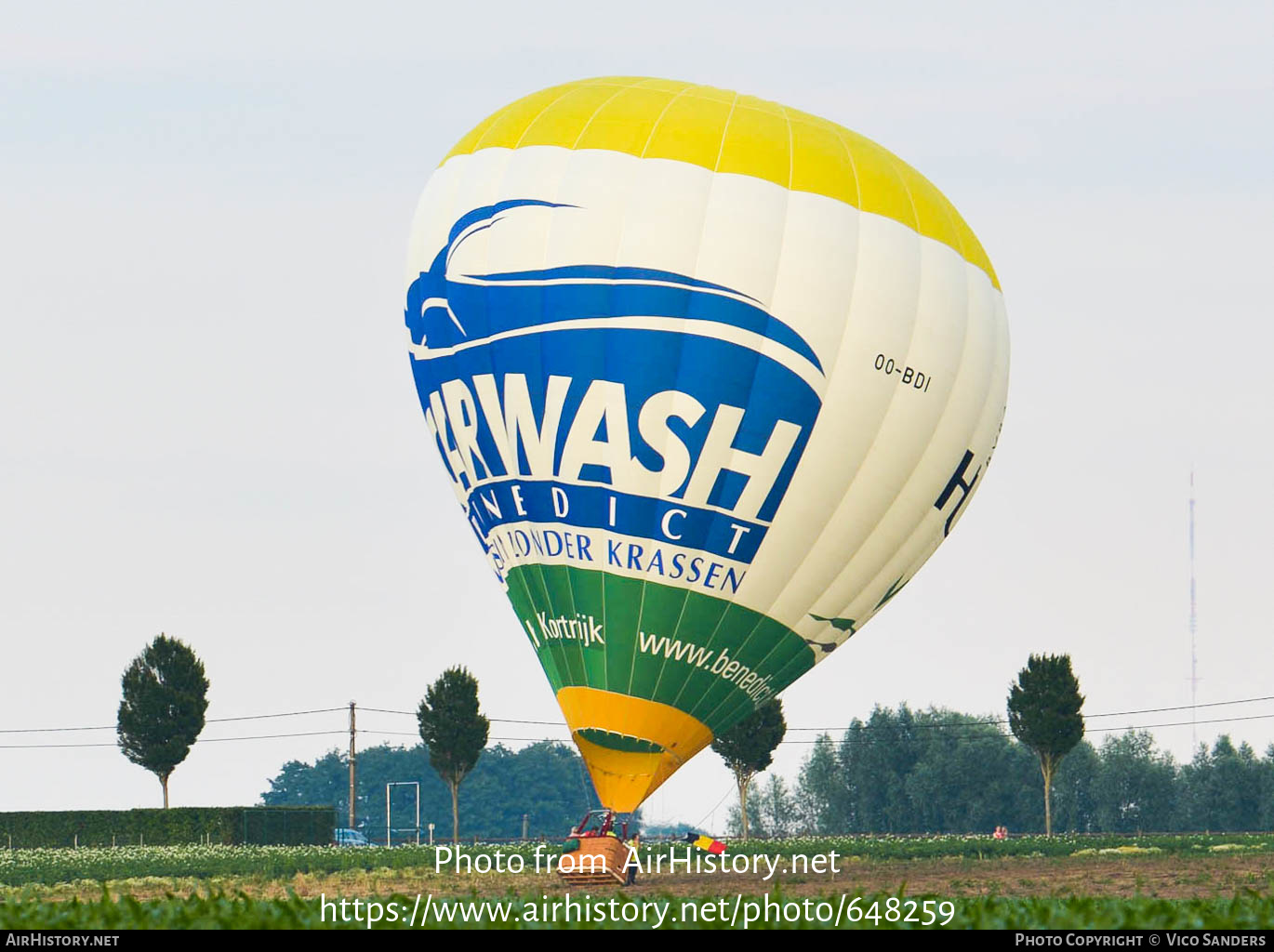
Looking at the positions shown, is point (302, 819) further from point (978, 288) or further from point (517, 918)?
point (517, 918)

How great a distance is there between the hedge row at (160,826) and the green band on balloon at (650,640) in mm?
29660

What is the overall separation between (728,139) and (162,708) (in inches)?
1597

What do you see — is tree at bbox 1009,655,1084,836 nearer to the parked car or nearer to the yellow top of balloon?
the parked car

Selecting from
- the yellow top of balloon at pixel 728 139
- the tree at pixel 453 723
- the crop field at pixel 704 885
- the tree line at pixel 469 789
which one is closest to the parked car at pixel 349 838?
the tree at pixel 453 723

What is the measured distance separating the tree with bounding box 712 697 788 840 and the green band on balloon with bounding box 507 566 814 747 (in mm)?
38665

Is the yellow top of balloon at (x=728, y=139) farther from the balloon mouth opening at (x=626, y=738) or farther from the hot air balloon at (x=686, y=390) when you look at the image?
the balloon mouth opening at (x=626, y=738)

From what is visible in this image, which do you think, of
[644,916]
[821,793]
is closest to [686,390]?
[644,916]

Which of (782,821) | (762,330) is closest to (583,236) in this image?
(762,330)

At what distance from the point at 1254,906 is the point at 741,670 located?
16.4m

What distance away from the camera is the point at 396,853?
54.1m

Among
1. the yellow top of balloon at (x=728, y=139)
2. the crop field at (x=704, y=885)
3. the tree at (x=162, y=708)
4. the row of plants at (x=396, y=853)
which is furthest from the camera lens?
the tree at (x=162, y=708)

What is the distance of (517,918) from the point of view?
57.9 ft

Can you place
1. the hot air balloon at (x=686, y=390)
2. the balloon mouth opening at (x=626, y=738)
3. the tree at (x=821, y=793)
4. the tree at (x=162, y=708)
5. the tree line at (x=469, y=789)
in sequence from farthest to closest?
the tree line at (x=469, y=789), the tree at (x=821, y=793), the tree at (x=162, y=708), the balloon mouth opening at (x=626, y=738), the hot air balloon at (x=686, y=390)

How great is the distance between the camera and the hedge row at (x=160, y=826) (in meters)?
60.5
